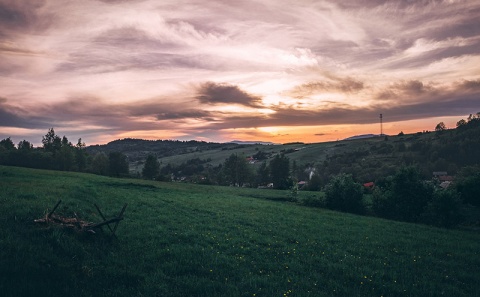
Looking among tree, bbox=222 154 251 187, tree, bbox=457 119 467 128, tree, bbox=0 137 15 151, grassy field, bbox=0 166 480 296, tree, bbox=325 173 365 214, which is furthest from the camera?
tree, bbox=457 119 467 128

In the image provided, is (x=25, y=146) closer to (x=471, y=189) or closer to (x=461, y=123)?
(x=471, y=189)

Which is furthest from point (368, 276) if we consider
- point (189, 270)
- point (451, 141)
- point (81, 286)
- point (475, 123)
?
point (475, 123)

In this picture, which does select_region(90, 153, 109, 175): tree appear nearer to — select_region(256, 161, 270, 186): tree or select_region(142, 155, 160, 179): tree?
select_region(142, 155, 160, 179): tree

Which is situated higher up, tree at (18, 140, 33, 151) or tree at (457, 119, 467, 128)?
tree at (457, 119, 467, 128)

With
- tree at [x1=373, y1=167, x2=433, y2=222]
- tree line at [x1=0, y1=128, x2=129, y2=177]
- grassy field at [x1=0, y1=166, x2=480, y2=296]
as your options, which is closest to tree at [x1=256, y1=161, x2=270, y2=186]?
tree line at [x1=0, y1=128, x2=129, y2=177]

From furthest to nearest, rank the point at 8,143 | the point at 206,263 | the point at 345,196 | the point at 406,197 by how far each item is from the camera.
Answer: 1. the point at 8,143
2. the point at 345,196
3. the point at 406,197
4. the point at 206,263

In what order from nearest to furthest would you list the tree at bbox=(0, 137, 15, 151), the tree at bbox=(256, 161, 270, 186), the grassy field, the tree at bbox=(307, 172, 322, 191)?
1. the grassy field
2. the tree at bbox=(307, 172, 322, 191)
3. the tree at bbox=(256, 161, 270, 186)
4. the tree at bbox=(0, 137, 15, 151)

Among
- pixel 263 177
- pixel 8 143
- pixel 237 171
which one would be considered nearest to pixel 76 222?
pixel 237 171

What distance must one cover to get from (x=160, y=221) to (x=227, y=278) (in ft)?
40.3

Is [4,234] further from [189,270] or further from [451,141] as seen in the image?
[451,141]

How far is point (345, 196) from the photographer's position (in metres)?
46.8

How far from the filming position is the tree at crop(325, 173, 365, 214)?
46612 mm

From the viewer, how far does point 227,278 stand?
1170cm

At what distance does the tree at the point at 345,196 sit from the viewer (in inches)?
1835
